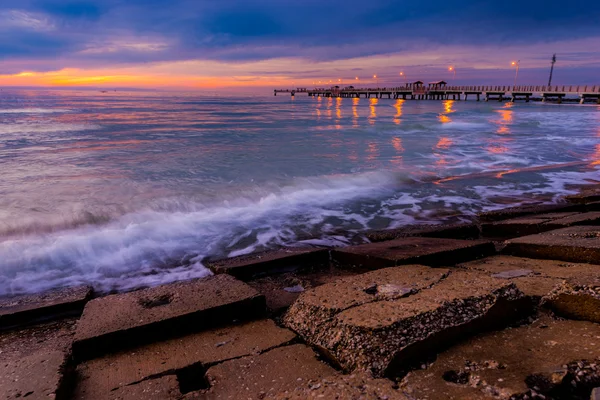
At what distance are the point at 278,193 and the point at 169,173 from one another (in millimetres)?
3657

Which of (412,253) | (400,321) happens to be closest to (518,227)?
(412,253)

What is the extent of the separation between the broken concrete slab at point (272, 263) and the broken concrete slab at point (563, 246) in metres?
1.81

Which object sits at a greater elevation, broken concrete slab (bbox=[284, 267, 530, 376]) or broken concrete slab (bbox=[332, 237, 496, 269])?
broken concrete slab (bbox=[284, 267, 530, 376])

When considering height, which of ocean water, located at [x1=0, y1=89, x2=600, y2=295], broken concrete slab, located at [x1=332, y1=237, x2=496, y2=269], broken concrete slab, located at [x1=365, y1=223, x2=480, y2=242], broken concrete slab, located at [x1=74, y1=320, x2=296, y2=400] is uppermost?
broken concrete slab, located at [x1=74, y1=320, x2=296, y2=400]

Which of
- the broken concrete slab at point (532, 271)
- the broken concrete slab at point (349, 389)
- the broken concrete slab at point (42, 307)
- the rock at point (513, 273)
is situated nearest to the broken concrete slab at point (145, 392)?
the broken concrete slab at point (349, 389)

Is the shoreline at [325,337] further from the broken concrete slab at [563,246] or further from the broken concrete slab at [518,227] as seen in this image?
the broken concrete slab at [518,227]

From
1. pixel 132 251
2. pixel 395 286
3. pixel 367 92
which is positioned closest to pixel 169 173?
pixel 132 251

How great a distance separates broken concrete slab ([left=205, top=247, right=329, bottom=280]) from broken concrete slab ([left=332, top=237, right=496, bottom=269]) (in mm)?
199

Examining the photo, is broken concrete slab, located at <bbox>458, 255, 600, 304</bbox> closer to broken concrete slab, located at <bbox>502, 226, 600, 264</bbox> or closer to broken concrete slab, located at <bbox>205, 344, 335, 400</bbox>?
broken concrete slab, located at <bbox>502, 226, 600, 264</bbox>

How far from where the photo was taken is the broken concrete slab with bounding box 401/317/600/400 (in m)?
1.72

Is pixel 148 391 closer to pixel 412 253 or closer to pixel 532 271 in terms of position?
pixel 412 253

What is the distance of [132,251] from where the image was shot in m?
5.00

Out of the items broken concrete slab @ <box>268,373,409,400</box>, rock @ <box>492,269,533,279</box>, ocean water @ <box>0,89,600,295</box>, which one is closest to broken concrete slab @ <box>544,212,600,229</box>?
ocean water @ <box>0,89,600,295</box>

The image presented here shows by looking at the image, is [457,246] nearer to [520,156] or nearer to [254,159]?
[254,159]
